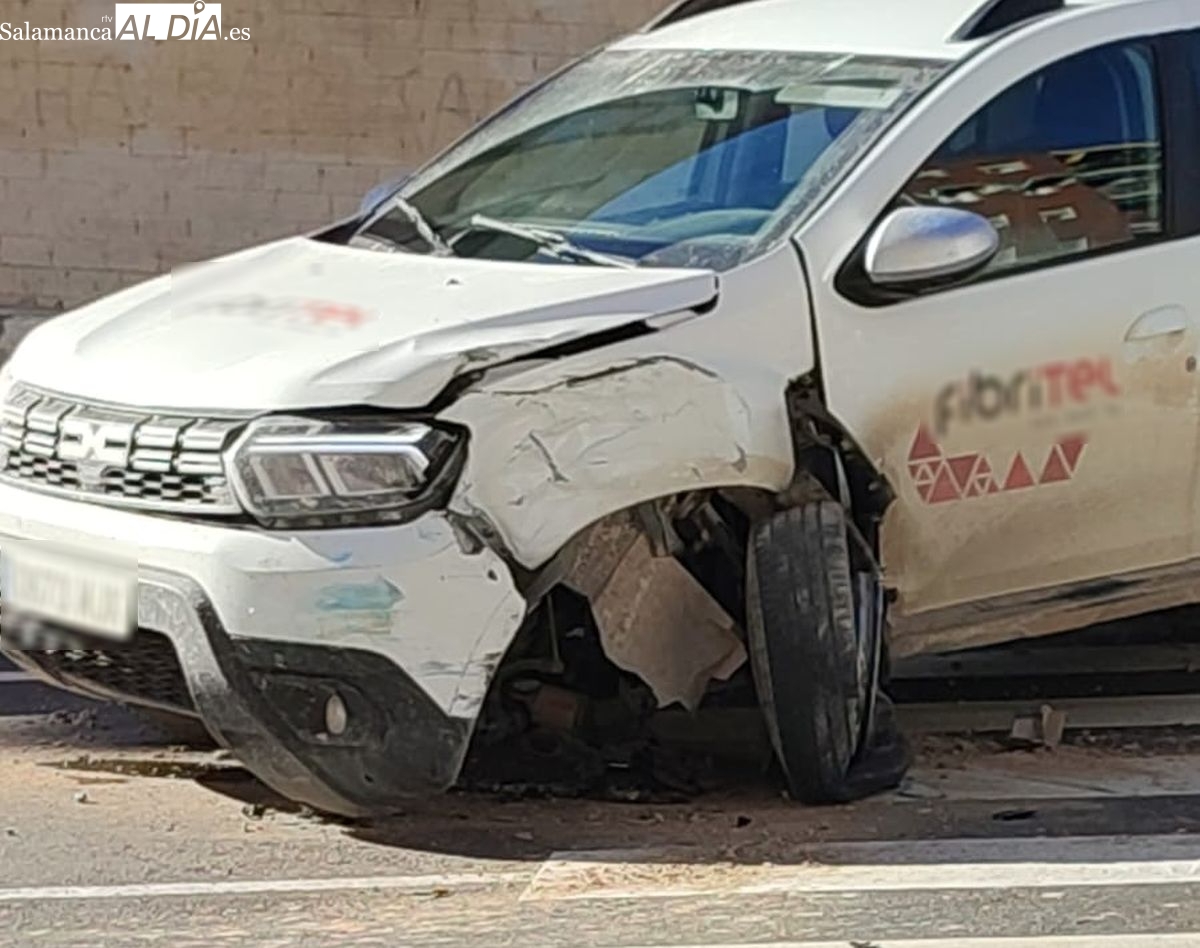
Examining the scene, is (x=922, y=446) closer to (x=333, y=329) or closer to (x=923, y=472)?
(x=923, y=472)

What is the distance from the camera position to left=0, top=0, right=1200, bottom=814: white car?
14.8 ft

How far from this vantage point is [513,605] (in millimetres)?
4605

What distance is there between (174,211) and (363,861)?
7982mm

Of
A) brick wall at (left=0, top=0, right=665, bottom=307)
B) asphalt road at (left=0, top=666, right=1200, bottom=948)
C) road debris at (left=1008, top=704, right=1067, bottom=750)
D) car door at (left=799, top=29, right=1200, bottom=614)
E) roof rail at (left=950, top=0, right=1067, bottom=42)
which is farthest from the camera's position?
brick wall at (left=0, top=0, right=665, bottom=307)

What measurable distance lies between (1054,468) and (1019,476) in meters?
0.10

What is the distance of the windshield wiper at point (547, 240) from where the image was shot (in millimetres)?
5055

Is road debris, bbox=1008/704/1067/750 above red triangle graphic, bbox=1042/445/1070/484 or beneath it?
beneath

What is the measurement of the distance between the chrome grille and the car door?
4.60 ft

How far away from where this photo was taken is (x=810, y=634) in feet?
16.3

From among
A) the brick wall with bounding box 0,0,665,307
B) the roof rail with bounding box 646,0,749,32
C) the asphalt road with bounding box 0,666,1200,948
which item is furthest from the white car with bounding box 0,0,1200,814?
the brick wall with bounding box 0,0,665,307

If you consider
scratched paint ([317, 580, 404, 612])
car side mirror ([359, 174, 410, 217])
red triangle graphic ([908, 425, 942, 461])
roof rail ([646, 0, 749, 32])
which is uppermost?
roof rail ([646, 0, 749, 32])

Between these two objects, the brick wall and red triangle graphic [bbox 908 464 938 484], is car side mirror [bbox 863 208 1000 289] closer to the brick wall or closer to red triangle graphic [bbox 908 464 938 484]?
red triangle graphic [bbox 908 464 938 484]

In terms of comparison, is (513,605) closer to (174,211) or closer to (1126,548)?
(1126,548)

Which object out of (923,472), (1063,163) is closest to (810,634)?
(923,472)
